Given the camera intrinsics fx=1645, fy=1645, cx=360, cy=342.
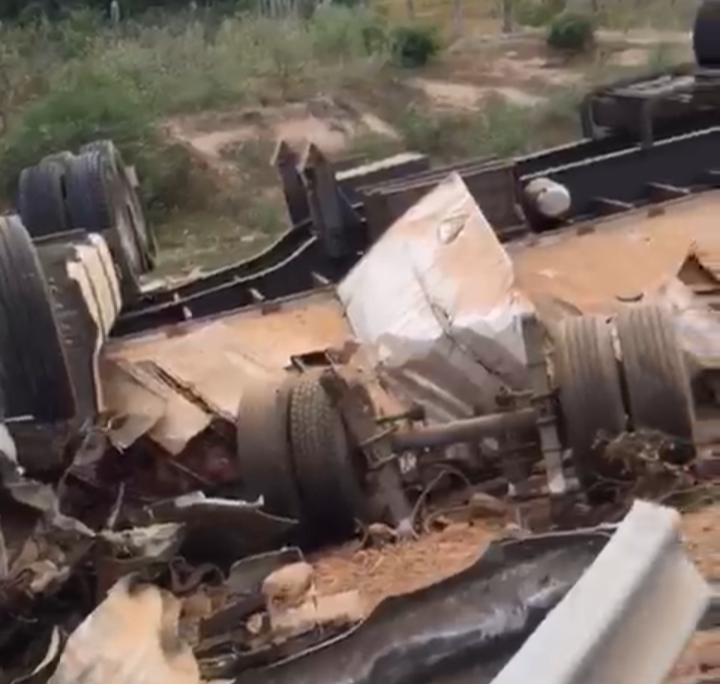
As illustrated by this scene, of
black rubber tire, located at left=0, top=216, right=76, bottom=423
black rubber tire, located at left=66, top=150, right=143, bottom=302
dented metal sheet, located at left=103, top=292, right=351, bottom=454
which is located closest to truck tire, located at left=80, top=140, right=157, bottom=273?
black rubber tire, located at left=66, top=150, right=143, bottom=302

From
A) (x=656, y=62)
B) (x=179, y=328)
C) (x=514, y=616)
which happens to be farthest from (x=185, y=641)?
(x=656, y=62)

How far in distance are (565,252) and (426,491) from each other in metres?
2.35

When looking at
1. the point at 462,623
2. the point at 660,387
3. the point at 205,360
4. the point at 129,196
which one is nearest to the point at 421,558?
the point at 660,387

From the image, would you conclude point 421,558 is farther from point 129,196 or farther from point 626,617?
point 129,196

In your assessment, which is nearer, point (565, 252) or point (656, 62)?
point (565, 252)

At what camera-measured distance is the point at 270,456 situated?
5438 millimetres

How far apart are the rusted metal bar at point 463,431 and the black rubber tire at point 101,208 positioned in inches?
127

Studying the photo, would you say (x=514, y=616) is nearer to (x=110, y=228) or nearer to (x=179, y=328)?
(x=179, y=328)

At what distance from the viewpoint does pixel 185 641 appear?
408 cm

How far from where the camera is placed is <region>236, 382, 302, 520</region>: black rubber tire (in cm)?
542

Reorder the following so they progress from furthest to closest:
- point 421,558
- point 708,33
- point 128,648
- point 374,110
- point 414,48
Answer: point 414,48, point 374,110, point 708,33, point 421,558, point 128,648

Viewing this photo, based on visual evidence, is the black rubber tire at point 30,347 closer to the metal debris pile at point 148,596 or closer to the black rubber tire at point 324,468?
the metal debris pile at point 148,596

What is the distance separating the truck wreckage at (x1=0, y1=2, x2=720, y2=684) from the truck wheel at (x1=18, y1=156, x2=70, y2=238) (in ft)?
0.04

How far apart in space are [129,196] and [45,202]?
888 millimetres
